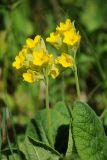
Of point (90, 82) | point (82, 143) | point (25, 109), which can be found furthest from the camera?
point (90, 82)

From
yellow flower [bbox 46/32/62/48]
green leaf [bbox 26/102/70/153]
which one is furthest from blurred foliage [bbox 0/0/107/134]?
yellow flower [bbox 46/32/62/48]

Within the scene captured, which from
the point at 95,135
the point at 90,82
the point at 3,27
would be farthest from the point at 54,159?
the point at 3,27

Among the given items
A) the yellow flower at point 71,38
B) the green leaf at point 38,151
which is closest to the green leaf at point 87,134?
the green leaf at point 38,151

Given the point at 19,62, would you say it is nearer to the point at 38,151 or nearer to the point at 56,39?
the point at 56,39

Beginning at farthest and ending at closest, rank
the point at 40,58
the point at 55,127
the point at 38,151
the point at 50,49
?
the point at 50,49, the point at 55,127, the point at 38,151, the point at 40,58

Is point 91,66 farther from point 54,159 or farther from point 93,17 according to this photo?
point 54,159

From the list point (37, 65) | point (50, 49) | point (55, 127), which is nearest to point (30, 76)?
point (37, 65)

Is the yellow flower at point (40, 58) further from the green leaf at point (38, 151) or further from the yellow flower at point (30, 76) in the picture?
the green leaf at point (38, 151)

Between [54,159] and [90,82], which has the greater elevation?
[90,82]
